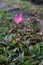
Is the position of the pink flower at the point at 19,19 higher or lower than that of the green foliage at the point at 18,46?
higher

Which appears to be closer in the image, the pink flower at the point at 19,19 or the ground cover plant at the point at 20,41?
the ground cover plant at the point at 20,41

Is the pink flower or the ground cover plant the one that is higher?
the pink flower

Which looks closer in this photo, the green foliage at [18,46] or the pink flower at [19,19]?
the green foliage at [18,46]

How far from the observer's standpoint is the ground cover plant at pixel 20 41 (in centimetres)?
300

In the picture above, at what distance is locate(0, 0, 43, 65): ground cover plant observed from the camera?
9.84 feet

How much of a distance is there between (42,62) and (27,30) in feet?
2.95

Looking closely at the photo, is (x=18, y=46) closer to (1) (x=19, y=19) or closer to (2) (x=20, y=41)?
(2) (x=20, y=41)

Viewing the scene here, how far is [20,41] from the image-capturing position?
11.1 feet

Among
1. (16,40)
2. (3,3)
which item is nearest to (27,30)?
(16,40)

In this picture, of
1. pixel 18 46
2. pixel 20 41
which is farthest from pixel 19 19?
pixel 18 46

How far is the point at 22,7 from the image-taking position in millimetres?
4824

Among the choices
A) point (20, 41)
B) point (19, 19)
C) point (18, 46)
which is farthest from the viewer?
point (19, 19)

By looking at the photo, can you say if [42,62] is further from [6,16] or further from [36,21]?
[6,16]

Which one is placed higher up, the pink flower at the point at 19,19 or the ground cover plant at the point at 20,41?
the pink flower at the point at 19,19
